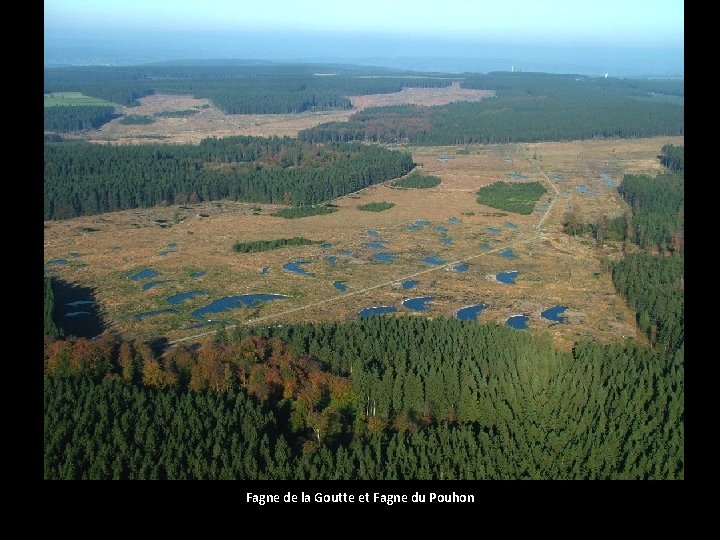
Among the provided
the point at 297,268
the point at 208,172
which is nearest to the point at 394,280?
the point at 297,268

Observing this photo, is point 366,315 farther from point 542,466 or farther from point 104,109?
point 104,109

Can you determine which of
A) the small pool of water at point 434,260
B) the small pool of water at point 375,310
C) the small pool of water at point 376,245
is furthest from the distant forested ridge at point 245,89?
the small pool of water at point 375,310

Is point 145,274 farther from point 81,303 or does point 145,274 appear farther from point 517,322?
point 517,322

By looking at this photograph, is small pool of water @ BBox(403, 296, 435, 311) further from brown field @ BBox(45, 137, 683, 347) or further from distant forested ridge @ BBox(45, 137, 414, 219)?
distant forested ridge @ BBox(45, 137, 414, 219)

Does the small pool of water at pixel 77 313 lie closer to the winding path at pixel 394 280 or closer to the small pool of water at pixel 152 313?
the small pool of water at pixel 152 313
